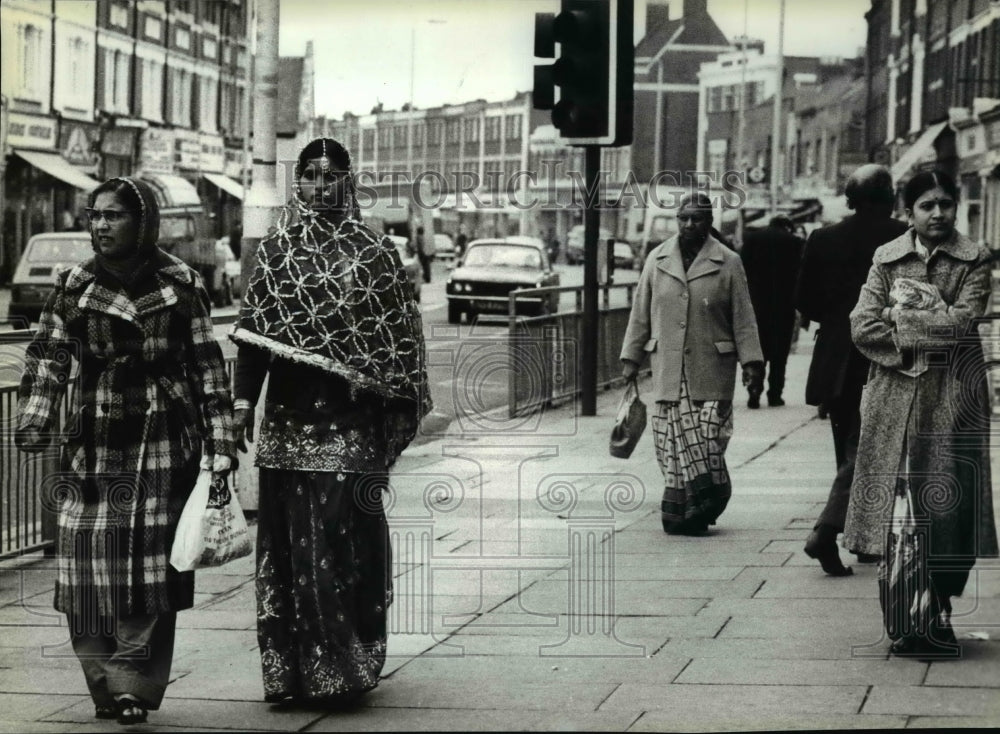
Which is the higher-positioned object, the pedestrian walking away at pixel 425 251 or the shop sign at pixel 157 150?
the shop sign at pixel 157 150

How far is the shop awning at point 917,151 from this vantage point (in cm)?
1931


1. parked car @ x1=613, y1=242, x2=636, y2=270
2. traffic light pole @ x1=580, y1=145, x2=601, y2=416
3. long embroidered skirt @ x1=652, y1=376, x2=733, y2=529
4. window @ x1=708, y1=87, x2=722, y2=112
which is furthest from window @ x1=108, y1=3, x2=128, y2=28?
long embroidered skirt @ x1=652, y1=376, x2=733, y2=529

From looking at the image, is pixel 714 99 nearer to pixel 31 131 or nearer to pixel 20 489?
pixel 31 131

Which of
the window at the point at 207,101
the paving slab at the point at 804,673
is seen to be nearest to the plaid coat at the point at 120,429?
the paving slab at the point at 804,673

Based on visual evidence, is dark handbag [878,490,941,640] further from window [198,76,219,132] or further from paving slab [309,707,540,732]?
window [198,76,219,132]

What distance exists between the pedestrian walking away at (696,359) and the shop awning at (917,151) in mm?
10600

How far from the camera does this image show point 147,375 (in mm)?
5121

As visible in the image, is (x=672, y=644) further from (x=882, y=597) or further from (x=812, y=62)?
(x=812, y=62)

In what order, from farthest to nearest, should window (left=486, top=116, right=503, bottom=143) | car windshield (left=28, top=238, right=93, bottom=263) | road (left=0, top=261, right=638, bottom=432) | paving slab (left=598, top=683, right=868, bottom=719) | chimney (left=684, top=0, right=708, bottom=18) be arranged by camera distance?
car windshield (left=28, top=238, right=93, bottom=263), window (left=486, top=116, right=503, bottom=143), road (left=0, top=261, right=638, bottom=432), chimney (left=684, top=0, right=708, bottom=18), paving slab (left=598, top=683, right=868, bottom=719)

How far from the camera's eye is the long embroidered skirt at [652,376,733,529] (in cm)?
828

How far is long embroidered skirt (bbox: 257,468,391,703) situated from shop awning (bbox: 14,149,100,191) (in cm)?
2485

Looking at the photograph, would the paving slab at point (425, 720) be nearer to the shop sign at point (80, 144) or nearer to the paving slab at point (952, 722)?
the paving slab at point (952, 722)

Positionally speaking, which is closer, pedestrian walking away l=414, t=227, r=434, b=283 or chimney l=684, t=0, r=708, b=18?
chimney l=684, t=0, r=708, b=18

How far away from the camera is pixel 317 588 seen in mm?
5062
